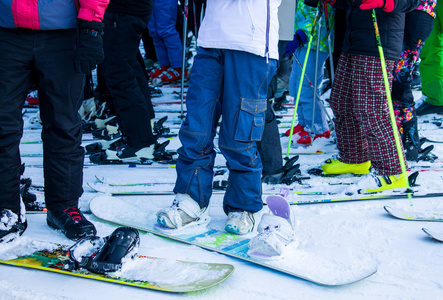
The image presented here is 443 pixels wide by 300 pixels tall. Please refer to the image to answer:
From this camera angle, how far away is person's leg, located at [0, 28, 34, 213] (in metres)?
2.28

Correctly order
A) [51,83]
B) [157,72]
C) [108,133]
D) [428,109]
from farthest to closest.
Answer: [157,72] → [428,109] → [108,133] → [51,83]

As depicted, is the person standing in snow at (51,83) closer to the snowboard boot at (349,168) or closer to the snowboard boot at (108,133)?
the snowboard boot at (349,168)

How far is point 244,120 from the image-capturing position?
99.7 inches

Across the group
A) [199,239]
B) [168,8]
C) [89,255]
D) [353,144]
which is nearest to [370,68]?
[353,144]

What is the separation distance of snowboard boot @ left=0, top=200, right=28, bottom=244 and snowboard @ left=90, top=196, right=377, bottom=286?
42cm

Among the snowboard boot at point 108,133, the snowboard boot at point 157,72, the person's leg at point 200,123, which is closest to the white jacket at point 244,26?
the person's leg at point 200,123

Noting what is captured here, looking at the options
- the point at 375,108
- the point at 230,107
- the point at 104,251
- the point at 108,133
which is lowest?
the point at 108,133

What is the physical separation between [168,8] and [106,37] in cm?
330

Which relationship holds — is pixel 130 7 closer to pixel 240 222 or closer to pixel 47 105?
pixel 47 105

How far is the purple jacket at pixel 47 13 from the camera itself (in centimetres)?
221

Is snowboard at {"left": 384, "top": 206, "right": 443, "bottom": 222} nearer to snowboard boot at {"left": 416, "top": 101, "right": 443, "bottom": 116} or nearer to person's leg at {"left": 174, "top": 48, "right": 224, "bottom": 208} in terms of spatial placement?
person's leg at {"left": 174, "top": 48, "right": 224, "bottom": 208}

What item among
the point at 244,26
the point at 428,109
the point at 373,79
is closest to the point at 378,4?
the point at 373,79

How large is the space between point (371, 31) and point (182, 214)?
1.80 m

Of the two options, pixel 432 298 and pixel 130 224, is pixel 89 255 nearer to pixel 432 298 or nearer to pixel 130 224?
pixel 130 224
